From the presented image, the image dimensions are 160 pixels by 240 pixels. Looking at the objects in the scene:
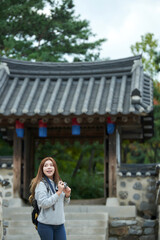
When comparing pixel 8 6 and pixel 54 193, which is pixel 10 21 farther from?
pixel 54 193

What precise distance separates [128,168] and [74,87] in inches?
109

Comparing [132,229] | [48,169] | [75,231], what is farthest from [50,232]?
[132,229]

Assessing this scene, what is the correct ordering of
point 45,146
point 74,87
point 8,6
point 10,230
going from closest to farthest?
point 10,230
point 74,87
point 45,146
point 8,6

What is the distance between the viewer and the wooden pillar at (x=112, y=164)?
1062 cm

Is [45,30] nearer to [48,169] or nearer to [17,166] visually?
[17,166]

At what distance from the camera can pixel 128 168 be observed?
35.4ft

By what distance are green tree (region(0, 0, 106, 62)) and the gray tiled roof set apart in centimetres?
603

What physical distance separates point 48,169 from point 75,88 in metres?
6.74

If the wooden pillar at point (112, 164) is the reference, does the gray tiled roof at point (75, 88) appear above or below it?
above

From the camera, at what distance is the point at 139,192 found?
1058 centimetres

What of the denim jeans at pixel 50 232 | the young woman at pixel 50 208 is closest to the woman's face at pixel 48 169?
the young woman at pixel 50 208

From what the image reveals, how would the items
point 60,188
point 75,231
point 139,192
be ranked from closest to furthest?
point 60,188 → point 75,231 → point 139,192

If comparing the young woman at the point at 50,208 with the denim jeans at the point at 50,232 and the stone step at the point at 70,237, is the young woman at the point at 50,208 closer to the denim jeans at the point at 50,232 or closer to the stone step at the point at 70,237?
the denim jeans at the point at 50,232

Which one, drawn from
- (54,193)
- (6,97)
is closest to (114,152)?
(6,97)
